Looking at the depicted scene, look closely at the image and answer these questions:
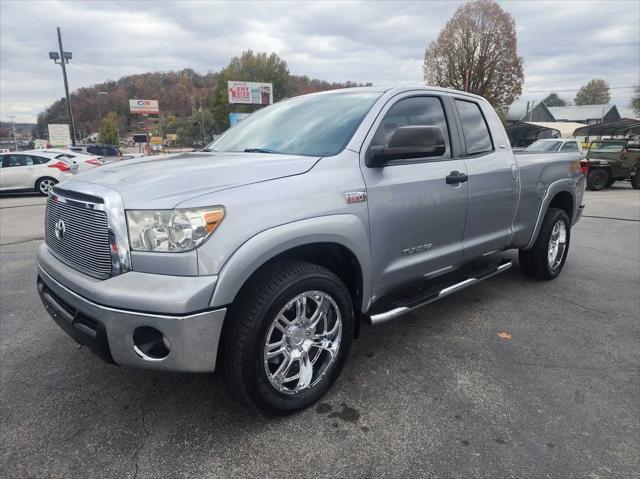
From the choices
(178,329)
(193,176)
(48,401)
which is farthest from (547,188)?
(48,401)

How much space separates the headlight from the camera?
202 centimetres

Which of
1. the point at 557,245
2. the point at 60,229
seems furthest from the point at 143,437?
the point at 557,245

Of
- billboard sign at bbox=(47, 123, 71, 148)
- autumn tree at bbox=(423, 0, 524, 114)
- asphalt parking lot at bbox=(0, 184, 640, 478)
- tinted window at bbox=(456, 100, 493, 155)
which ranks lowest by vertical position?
asphalt parking lot at bbox=(0, 184, 640, 478)

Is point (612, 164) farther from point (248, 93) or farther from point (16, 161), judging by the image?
point (248, 93)

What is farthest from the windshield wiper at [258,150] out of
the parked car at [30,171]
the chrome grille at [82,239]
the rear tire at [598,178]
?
the rear tire at [598,178]

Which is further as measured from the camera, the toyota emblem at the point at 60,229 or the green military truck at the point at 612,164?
the green military truck at the point at 612,164

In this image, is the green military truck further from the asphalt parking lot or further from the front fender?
the front fender

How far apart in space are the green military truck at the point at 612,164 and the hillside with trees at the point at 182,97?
65.7 metres

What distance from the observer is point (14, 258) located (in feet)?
19.4

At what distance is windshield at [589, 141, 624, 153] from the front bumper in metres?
18.3

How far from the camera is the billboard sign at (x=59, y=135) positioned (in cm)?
3856

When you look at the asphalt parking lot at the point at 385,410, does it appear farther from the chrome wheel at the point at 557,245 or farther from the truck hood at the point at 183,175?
the truck hood at the point at 183,175

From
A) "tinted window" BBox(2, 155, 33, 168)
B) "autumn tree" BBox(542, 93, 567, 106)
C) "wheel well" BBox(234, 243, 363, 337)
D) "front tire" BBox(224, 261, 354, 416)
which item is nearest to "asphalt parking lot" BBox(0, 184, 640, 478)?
"front tire" BBox(224, 261, 354, 416)

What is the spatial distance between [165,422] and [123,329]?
718 millimetres
